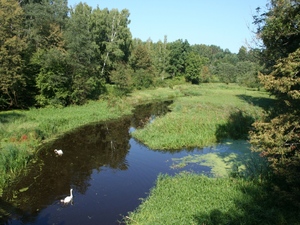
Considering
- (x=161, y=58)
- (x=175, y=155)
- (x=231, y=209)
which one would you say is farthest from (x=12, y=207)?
(x=161, y=58)

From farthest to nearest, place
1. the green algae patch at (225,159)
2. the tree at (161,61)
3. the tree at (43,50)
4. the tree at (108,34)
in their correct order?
the tree at (161,61)
the tree at (108,34)
the tree at (43,50)
the green algae patch at (225,159)

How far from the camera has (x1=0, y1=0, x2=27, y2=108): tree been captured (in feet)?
93.0

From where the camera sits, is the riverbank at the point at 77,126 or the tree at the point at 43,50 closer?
the riverbank at the point at 77,126

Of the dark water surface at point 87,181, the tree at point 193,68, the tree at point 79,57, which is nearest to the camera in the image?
the dark water surface at point 87,181

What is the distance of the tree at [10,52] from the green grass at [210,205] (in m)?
23.5

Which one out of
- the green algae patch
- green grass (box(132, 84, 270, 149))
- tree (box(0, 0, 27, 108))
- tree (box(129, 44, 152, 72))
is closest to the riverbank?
A: green grass (box(132, 84, 270, 149))

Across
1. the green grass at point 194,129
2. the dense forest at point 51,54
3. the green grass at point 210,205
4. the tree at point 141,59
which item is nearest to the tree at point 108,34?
the dense forest at point 51,54

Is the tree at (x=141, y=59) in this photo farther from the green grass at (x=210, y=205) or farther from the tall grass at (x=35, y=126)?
the green grass at (x=210, y=205)

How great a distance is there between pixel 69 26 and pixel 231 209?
33.8 metres

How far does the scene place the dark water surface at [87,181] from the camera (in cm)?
1217

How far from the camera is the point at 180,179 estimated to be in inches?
Answer: 568

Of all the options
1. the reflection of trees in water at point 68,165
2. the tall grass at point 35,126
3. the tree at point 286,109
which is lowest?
the reflection of trees in water at point 68,165

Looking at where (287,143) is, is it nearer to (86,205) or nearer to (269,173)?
(269,173)

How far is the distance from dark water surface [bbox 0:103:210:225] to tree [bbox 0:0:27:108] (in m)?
10.7
